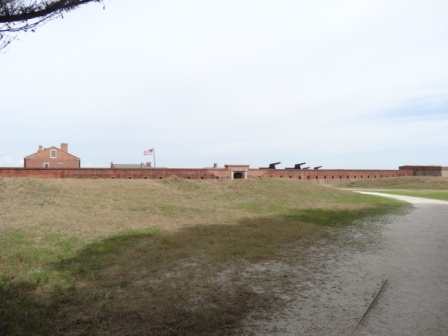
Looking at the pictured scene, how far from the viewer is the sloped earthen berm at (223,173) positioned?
25.3 meters

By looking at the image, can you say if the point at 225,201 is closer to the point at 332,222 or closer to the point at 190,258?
the point at 332,222

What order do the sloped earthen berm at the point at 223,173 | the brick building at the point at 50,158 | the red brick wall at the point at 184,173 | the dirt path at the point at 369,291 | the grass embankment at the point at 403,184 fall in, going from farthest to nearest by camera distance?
the brick building at the point at 50,158, the grass embankment at the point at 403,184, the sloped earthen berm at the point at 223,173, the red brick wall at the point at 184,173, the dirt path at the point at 369,291

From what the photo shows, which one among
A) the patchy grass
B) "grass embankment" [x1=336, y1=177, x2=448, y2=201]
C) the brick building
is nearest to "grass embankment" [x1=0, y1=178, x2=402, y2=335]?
"grass embankment" [x1=336, y1=177, x2=448, y2=201]

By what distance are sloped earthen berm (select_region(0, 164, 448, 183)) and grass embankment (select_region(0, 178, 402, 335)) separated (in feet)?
27.1

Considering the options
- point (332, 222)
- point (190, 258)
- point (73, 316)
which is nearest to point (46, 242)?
point (190, 258)

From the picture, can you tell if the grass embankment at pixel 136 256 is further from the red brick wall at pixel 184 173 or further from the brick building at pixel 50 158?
the brick building at pixel 50 158

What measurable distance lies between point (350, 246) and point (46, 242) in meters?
7.58

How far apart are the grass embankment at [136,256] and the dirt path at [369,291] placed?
1.94ft

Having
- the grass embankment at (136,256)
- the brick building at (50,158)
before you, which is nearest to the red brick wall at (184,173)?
the grass embankment at (136,256)

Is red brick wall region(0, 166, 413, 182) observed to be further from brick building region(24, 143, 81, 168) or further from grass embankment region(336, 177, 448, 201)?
brick building region(24, 143, 81, 168)

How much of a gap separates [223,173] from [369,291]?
2651 cm

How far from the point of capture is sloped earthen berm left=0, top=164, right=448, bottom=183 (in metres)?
25.3

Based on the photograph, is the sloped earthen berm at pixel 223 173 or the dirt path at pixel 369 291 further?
the sloped earthen berm at pixel 223 173

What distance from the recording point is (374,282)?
5828 millimetres
